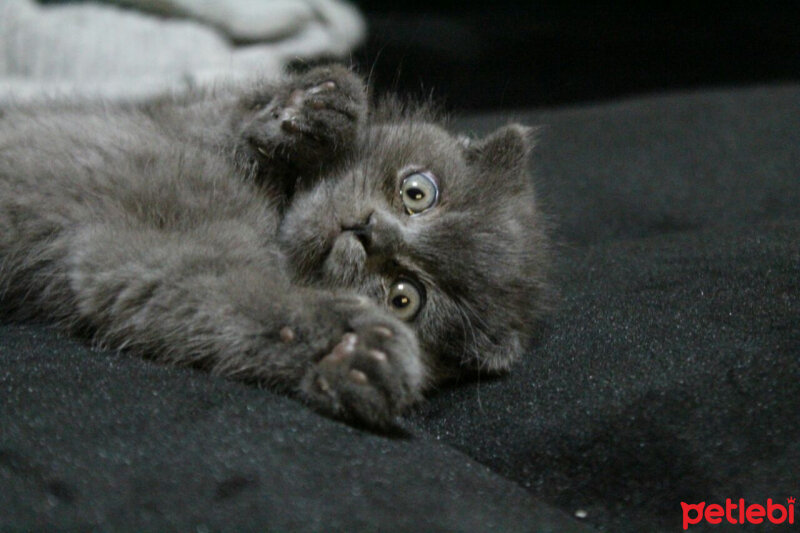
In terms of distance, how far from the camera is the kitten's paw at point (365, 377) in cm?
101

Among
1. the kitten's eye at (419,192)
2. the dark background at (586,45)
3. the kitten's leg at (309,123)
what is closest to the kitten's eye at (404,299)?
the kitten's eye at (419,192)

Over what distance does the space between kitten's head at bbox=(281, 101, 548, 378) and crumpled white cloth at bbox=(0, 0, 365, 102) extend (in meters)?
1.22

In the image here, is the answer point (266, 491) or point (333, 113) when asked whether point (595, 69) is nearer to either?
point (333, 113)

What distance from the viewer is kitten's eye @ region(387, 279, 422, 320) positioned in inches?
53.7

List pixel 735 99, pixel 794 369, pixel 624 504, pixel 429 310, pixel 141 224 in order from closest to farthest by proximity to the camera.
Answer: pixel 624 504 → pixel 794 369 → pixel 141 224 → pixel 429 310 → pixel 735 99

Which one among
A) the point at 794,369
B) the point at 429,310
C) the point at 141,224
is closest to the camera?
the point at 794,369

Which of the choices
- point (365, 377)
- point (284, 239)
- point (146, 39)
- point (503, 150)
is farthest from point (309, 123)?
point (146, 39)

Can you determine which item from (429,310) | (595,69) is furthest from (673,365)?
(595,69)

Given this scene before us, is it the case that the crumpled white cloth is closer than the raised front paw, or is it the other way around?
the raised front paw

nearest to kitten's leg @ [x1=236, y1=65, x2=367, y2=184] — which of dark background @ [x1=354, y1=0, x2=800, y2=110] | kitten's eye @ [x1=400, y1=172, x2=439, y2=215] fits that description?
kitten's eye @ [x1=400, y1=172, x2=439, y2=215]

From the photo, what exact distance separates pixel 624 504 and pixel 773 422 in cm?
24

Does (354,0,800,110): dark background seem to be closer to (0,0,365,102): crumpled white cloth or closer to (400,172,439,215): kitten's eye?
(0,0,365,102): crumpled white cloth

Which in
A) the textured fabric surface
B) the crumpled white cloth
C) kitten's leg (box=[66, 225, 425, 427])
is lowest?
the textured fabric surface

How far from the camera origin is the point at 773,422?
1057 mm
